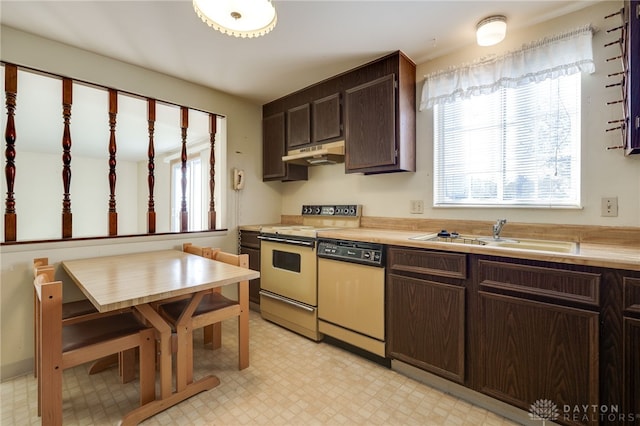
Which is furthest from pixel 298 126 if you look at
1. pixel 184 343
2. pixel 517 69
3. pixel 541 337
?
pixel 541 337

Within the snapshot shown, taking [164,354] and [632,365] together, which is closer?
[632,365]

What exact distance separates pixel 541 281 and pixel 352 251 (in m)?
1.12

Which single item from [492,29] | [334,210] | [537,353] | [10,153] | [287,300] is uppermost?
[492,29]

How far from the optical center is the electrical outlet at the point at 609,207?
1.66 meters

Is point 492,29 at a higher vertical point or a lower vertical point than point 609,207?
higher

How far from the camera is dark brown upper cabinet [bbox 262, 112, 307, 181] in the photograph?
3203 mm

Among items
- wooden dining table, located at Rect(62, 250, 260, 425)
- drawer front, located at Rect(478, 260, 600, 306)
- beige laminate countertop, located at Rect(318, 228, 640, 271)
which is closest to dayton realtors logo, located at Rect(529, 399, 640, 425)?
drawer front, located at Rect(478, 260, 600, 306)

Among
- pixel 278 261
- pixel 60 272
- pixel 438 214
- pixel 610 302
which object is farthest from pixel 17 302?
pixel 610 302

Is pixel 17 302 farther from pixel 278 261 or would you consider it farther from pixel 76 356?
pixel 278 261

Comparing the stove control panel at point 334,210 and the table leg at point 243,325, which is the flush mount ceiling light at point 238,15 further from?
the stove control panel at point 334,210

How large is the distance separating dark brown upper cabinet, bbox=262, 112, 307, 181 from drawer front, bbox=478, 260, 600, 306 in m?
2.19

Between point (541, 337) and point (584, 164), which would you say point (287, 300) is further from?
point (584, 164)

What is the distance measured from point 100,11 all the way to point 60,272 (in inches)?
72.3

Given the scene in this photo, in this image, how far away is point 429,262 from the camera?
1756mm
